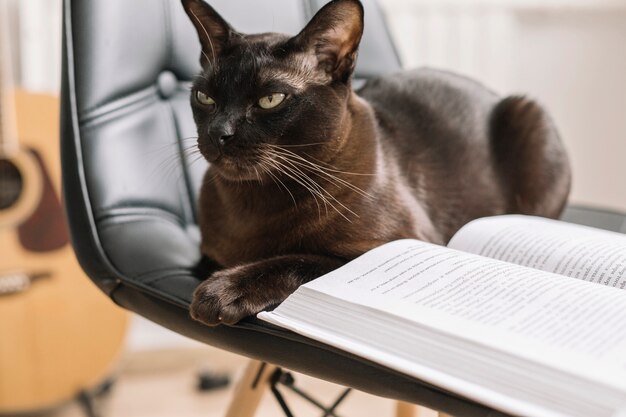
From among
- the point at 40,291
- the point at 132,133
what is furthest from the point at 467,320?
the point at 40,291

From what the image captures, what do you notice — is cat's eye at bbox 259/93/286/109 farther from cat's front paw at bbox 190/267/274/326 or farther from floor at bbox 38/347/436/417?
floor at bbox 38/347/436/417

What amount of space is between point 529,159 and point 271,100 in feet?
1.77

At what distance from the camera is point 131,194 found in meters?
0.86

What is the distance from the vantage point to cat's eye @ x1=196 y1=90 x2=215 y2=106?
0.72 metres

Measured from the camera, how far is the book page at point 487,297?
0.49 m

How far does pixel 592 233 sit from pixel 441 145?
12.0 inches

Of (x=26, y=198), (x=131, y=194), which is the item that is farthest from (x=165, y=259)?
(x=26, y=198)

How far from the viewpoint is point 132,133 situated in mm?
901

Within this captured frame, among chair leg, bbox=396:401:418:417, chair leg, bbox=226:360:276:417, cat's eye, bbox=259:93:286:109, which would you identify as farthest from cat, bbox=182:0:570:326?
chair leg, bbox=396:401:418:417

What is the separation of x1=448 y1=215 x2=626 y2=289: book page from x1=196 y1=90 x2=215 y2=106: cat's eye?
0.98 ft

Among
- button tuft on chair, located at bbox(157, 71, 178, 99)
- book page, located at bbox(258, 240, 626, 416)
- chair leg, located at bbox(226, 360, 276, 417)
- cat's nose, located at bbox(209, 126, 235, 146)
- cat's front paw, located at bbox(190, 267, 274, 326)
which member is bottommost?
chair leg, located at bbox(226, 360, 276, 417)

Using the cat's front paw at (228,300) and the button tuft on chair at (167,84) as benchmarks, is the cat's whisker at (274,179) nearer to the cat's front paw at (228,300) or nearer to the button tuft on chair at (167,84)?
the cat's front paw at (228,300)

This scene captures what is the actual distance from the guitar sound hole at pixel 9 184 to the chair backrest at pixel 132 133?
0.64 m

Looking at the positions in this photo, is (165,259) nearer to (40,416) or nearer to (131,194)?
(131,194)
